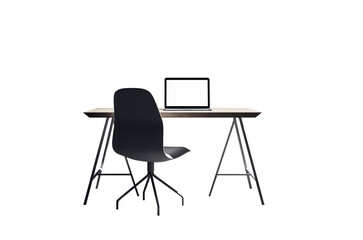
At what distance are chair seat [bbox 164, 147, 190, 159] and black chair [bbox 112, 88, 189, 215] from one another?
0.06 feet

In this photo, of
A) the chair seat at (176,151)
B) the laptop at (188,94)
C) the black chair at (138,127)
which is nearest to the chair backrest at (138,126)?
the black chair at (138,127)

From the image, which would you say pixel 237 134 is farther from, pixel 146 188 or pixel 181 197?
pixel 146 188

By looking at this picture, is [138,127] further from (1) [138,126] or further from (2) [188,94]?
(2) [188,94]

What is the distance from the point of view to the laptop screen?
12.1 ft

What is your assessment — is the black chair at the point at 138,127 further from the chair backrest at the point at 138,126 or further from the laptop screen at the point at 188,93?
the laptop screen at the point at 188,93

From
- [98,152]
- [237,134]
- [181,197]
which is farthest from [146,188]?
[237,134]

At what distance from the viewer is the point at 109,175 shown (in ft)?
12.0

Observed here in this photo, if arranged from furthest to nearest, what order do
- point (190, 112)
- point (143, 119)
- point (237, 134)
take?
point (237, 134), point (190, 112), point (143, 119)

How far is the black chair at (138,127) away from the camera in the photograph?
9.73 feet

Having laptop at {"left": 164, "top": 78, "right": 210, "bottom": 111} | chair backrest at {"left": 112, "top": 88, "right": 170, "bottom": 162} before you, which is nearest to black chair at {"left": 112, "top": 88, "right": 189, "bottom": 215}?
chair backrest at {"left": 112, "top": 88, "right": 170, "bottom": 162}

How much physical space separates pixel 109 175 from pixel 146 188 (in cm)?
45

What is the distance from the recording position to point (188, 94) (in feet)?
12.1

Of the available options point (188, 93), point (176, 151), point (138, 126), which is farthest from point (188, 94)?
point (138, 126)

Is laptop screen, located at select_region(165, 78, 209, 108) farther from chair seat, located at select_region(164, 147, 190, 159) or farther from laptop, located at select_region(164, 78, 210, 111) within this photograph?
chair seat, located at select_region(164, 147, 190, 159)
